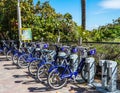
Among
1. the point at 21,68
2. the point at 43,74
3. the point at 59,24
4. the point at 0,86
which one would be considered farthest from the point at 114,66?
the point at 59,24

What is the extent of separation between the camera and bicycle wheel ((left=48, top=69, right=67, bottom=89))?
7744 millimetres

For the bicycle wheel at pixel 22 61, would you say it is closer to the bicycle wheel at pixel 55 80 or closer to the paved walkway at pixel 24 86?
the paved walkway at pixel 24 86

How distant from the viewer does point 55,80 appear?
7863mm

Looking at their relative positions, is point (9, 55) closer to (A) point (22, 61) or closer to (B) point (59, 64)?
(A) point (22, 61)

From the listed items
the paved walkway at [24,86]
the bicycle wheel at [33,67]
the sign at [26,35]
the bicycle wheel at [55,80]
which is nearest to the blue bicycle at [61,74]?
the bicycle wheel at [55,80]

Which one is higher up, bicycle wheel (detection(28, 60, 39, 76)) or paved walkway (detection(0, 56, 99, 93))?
bicycle wheel (detection(28, 60, 39, 76))

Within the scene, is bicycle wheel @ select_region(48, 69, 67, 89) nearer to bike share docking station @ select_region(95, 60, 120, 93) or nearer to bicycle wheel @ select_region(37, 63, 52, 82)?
bicycle wheel @ select_region(37, 63, 52, 82)

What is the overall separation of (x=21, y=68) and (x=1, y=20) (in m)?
7.87

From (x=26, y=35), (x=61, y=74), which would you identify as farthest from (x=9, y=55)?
(x=61, y=74)

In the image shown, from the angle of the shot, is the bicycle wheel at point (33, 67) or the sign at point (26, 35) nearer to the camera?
Result: the bicycle wheel at point (33, 67)

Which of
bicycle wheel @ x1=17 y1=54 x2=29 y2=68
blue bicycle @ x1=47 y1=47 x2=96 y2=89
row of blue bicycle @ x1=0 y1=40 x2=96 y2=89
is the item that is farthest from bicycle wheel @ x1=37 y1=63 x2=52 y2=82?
bicycle wheel @ x1=17 y1=54 x2=29 y2=68

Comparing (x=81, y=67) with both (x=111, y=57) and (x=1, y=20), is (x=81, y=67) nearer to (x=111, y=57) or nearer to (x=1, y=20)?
(x=111, y=57)

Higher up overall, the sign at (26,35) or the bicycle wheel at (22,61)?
the sign at (26,35)

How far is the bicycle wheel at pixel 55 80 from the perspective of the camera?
305 inches
